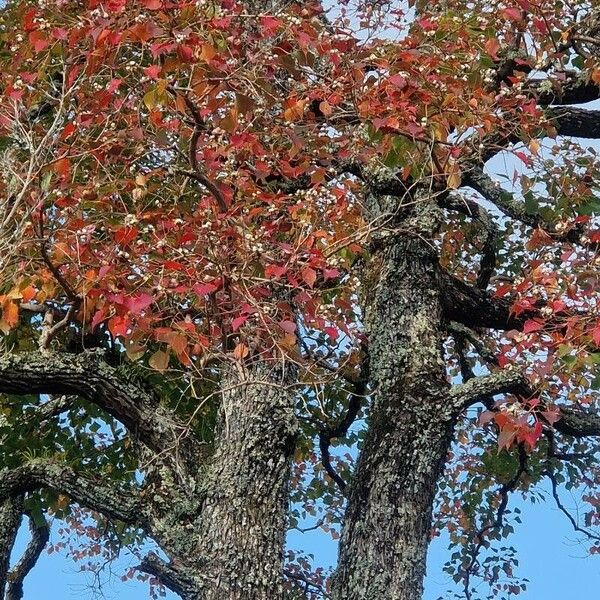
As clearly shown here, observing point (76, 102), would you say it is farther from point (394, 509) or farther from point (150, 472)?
point (394, 509)

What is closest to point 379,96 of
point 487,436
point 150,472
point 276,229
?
point 276,229

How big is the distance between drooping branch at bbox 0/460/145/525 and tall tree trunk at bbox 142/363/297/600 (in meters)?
0.33

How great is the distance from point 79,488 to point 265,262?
2487mm

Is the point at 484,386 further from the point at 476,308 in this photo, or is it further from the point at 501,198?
the point at 501,198

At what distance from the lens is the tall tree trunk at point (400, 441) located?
6.81 m

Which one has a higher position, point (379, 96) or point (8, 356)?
point (379, 96)

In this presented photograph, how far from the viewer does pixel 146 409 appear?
7.21 meters

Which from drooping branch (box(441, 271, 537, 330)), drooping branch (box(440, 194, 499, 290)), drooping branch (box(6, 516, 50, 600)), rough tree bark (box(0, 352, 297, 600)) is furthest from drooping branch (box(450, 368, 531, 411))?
drooping branch (box(6, 516, 50, 600))

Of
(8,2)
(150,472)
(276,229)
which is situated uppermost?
(8,2)

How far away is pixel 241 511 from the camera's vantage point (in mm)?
6414

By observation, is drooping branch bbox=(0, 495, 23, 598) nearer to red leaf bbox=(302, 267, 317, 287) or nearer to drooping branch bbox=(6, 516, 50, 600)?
drooping branch bbox=(6, 516, 50, 600)

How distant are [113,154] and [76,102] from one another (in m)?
0.94

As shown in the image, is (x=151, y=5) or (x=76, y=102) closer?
(x=151, y=5)

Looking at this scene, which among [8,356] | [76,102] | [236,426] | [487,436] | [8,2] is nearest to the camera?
[236,426]
